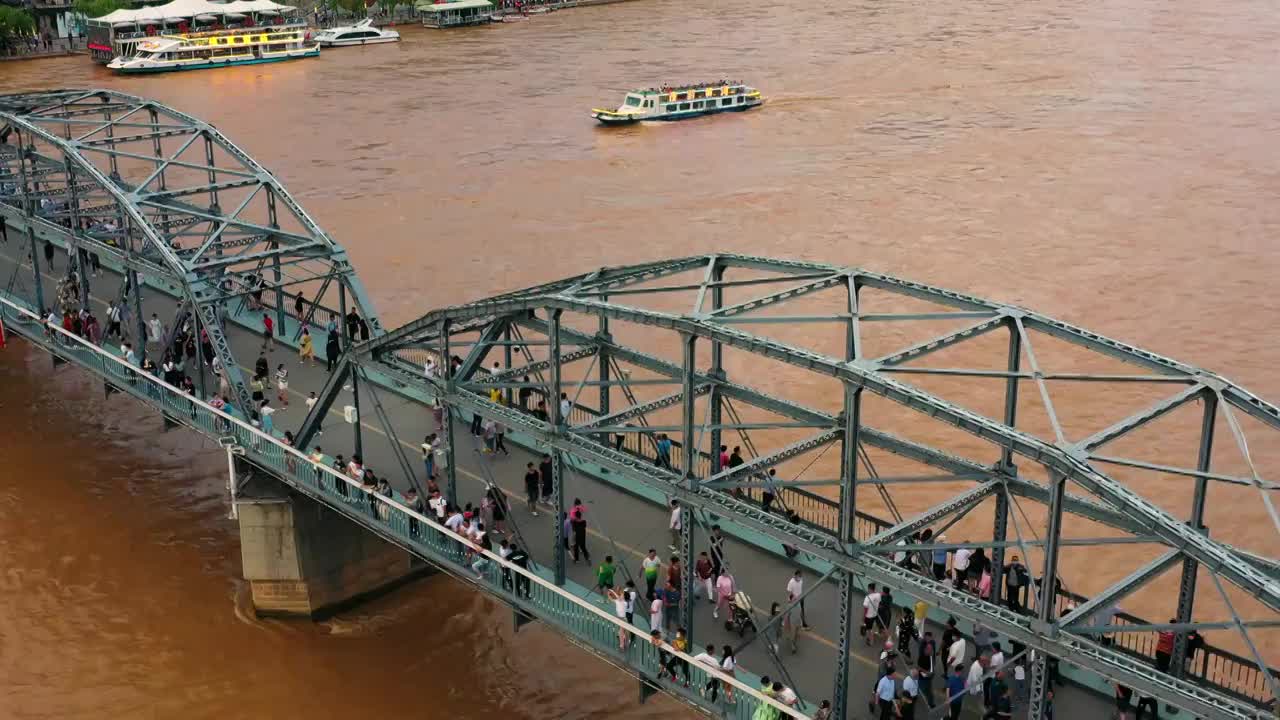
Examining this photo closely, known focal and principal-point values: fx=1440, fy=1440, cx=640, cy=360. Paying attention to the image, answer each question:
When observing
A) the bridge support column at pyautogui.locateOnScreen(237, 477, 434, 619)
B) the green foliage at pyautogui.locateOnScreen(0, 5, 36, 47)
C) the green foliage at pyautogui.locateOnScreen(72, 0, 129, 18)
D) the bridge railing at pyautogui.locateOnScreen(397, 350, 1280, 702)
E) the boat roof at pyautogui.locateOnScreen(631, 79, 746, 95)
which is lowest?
the bridge support column at pyautogui.locateOnScreen(237, 477, 434, 619)

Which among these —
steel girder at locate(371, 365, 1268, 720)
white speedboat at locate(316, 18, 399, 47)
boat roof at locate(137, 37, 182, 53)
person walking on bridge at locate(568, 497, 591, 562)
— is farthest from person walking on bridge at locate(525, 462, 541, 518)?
white speedboat at locate(316, 18, 399, 47)

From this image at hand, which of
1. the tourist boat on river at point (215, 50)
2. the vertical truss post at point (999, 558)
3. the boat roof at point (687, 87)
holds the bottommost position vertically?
the vertical truss post at point (999, 558)

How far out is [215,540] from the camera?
114 feet

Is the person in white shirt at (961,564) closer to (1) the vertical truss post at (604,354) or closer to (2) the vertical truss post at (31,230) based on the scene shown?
(1) the vertical truss post at (604,354)

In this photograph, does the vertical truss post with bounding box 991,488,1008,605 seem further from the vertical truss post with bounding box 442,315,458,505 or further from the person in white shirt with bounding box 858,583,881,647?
the vertical truss post with bounding box 442,315,458,505

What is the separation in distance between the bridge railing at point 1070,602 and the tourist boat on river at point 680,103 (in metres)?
45.0

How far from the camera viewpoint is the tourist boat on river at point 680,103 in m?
81.9

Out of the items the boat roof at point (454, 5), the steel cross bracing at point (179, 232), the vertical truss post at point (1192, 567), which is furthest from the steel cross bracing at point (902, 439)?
the boat roof at point (454, 5)

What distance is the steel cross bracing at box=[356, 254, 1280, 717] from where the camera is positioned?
711 inches

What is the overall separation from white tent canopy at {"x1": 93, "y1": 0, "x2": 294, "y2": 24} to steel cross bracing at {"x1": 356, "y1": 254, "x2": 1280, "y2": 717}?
90.3 metres

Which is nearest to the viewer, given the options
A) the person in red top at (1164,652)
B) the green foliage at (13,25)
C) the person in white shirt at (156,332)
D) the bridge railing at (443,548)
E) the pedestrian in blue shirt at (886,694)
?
the pedestrian in blue shirt at (886,694)

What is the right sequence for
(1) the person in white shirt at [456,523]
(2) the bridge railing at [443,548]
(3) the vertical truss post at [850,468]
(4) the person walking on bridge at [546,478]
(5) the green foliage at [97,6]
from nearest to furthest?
(3) the vertical truss post at [850,468]
(2) the bridge railing at [443,548]
(1) the person in white shirt at [456,523]
(4) the person walking on bridge at [546,478]
(5) the green foliage at [97,6]

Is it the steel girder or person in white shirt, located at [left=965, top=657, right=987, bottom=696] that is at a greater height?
the steel girder

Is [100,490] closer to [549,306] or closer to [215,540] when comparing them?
[215,540]
